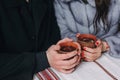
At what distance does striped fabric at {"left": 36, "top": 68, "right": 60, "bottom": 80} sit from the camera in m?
1.31

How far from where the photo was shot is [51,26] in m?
1.61

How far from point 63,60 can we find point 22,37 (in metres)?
0.27

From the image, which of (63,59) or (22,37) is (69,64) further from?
(22,37)

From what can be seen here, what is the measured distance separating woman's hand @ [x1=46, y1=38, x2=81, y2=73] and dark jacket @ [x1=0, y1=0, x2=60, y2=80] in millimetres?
47

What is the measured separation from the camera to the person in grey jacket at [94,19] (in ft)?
5.10

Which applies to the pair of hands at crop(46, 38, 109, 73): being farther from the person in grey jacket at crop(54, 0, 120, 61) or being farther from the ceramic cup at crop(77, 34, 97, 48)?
the person in grey jacket at crop(54, 0, 120, 61)

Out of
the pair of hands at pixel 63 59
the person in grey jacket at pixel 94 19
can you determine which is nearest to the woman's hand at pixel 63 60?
the pair of hands at pixel 63 59

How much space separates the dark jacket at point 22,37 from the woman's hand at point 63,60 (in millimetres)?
47

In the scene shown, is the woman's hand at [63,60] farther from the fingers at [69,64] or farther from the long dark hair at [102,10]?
the long dark hair at [102,10]

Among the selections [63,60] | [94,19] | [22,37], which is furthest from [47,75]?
[94,19]

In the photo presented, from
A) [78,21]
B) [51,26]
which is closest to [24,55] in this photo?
[51,26]

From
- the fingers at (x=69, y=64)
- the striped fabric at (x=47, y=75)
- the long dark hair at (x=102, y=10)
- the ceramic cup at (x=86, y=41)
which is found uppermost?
the long dark hair at (x=102, y=10)

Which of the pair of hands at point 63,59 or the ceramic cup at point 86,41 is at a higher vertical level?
the ceramic cup at point 86,41

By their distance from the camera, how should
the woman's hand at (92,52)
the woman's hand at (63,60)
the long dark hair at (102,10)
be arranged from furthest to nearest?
the long dark hair at (102,10), the woman's hand at (92,52), the woman's hand at (63,60)
